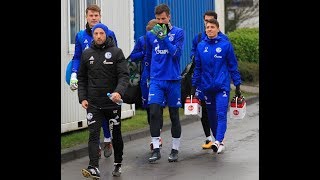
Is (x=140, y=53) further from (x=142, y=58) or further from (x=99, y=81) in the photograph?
(x=99, y=81)

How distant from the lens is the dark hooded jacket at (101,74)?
1034 centimetres

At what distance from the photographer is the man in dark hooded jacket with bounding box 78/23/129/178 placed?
10328 millimetres

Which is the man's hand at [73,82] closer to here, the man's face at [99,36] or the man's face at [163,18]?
the man's face at [99,36]

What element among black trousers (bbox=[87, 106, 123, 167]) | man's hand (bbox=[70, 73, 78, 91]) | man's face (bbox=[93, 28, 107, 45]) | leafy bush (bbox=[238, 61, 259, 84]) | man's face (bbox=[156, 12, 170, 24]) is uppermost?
man's face (bbox=[156, 12, 170, 24])

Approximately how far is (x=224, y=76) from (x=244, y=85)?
16625 millimetres

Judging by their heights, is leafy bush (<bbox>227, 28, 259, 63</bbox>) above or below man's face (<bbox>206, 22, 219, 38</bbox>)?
above

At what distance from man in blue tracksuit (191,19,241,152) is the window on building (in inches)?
104

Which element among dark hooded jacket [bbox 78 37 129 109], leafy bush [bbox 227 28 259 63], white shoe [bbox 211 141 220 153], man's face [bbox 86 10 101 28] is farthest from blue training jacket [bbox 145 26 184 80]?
leafy bush [bbox 227 28 259 63]

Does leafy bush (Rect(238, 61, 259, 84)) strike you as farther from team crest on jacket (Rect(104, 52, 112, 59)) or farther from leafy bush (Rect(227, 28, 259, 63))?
team crest on jacket (Rect(104, 52, 112, 59))

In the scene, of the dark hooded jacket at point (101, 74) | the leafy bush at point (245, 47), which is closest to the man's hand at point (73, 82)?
the dark hooded jacket at point (101, 74)
